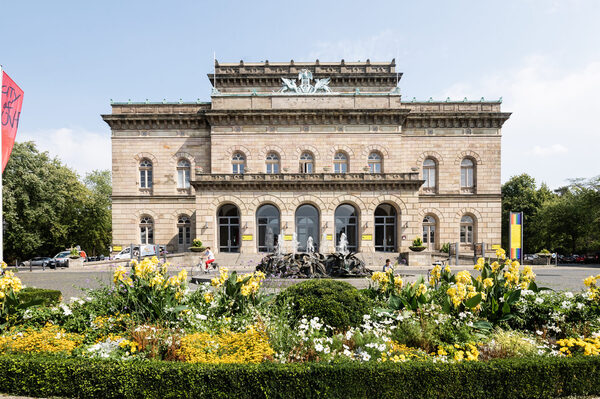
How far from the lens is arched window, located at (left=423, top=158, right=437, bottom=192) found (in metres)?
32.3

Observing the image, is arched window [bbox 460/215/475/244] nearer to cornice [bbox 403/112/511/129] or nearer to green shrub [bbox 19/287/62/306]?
cornice [bbox 403/112/511/129]

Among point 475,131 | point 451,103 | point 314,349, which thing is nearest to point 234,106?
point 451,103

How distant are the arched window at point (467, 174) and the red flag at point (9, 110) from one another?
34405 millimetres

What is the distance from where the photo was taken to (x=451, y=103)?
3228 cm

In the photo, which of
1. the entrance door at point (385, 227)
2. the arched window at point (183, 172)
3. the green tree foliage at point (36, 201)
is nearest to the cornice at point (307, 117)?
the arched window at point (183, 172)

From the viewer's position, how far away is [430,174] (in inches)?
1275

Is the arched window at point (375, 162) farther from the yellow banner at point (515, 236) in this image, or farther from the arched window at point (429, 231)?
the yellow banner at point (515, 236)

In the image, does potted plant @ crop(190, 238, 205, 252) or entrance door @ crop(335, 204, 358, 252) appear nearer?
potted plant @ crop(190, 238, 205, 252)

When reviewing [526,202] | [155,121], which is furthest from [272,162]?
[526,202]

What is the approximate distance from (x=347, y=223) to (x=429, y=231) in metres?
9.46

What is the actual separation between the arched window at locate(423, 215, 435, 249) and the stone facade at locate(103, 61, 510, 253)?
22 cm

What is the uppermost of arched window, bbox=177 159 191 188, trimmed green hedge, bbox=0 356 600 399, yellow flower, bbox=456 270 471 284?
arched window, bbox=177 159 191 188

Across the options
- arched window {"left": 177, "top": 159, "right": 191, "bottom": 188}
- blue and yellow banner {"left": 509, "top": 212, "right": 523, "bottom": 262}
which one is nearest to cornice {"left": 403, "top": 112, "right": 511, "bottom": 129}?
blue and yellow banner {"left": 509, "top": 212, "right": 523, "bottom": 262}

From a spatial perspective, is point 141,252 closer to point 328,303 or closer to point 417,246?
point 417,246
